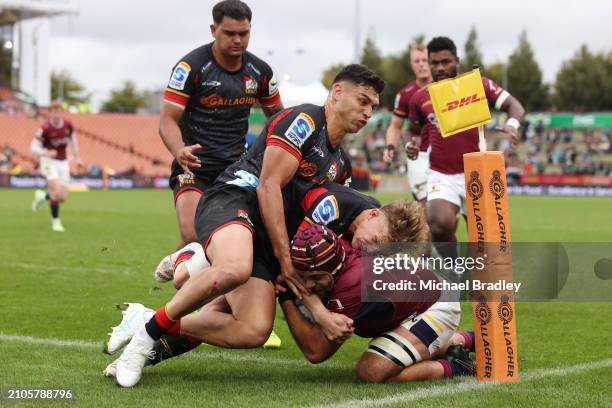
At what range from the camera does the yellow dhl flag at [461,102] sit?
5.21 meters

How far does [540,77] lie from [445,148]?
6627 centimetres

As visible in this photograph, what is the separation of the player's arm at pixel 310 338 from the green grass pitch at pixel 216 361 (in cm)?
16

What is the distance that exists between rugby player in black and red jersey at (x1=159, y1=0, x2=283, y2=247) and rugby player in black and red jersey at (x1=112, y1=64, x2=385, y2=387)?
122 cm

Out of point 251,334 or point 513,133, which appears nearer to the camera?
point 251,334

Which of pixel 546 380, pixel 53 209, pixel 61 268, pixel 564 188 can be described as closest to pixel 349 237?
pixel 546 380

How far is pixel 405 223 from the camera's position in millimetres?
4973

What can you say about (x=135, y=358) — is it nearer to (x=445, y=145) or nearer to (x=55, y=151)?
(x=445, y=145)

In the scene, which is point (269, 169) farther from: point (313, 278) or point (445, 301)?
point (445, 301)

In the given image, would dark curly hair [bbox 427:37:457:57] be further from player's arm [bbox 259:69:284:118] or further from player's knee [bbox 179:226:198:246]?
player's knee [bbox 179:226:198:246]

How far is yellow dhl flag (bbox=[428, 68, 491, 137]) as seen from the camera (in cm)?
521

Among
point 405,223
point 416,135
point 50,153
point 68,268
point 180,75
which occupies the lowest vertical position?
point 68,268

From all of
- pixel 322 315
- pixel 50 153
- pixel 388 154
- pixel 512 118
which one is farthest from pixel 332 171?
pixel 50 153

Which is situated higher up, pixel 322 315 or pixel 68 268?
pixel 322 315

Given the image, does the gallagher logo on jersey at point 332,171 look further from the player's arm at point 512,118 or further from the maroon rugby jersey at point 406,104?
the maroon rugby jersey at point 406,104
